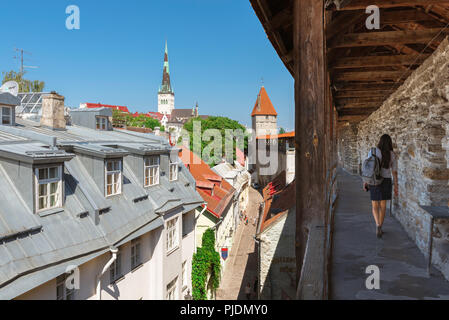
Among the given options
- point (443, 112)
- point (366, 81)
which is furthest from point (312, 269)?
point (366, 81)

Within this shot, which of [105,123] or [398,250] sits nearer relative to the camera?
[398,250]

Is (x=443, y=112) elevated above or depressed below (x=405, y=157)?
above

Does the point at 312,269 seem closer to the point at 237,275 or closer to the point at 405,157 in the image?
the point at 405,157

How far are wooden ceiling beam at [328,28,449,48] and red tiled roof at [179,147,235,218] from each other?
50.0 feet

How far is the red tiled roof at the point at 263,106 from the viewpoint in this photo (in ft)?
220

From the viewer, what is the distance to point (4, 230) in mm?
6273

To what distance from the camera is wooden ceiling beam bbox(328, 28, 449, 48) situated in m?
4.34

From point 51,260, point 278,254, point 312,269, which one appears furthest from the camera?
point 278,254

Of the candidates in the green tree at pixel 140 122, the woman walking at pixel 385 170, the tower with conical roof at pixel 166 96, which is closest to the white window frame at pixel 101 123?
the woman walking at pixel 385 170

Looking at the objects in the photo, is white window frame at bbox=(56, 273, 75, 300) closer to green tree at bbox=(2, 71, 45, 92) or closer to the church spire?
green tree at bbox=(2, 71, 45, 92)

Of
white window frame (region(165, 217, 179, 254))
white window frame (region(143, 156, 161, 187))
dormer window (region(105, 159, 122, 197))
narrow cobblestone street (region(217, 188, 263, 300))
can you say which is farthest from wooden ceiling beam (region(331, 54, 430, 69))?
narrow cobblestone street (region(217, 188, 263, 300))

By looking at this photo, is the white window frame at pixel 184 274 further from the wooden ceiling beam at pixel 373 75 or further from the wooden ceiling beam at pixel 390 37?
the wooden ceiling beam at pixel 390 37

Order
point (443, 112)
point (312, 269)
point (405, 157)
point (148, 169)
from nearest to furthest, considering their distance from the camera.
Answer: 1. point (312, 269)
2. point (443, 112)
3. point (405, 157)
4. point (148, 169)
